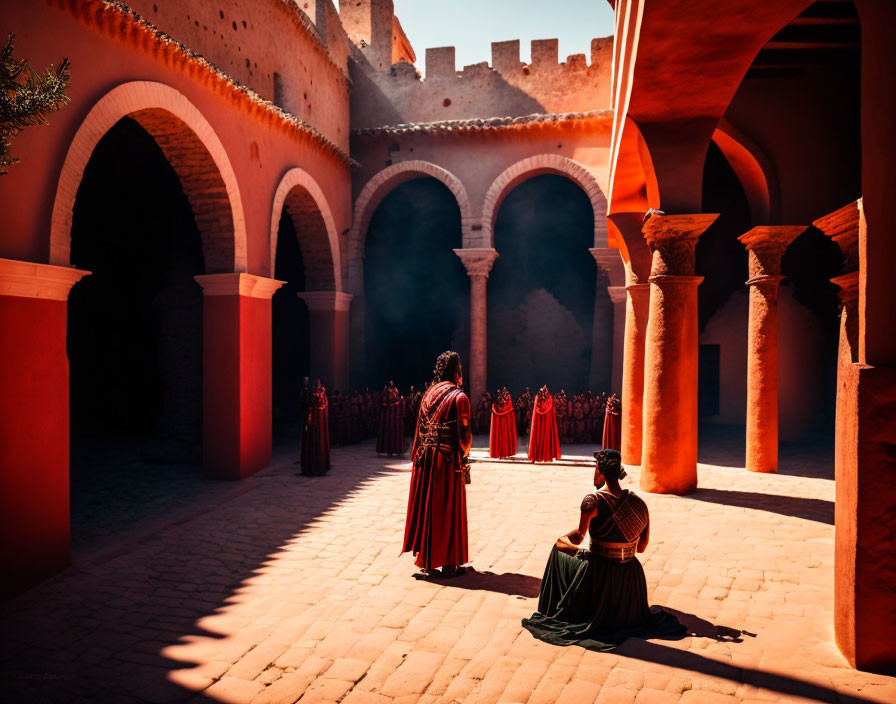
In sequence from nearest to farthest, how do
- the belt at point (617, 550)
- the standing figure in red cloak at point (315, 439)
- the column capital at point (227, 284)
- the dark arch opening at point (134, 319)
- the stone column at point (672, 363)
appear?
the belt at point (617, 550) < the stone column at point (672, 363) < the column capital at point (227, 284) < the standing figure in red cloak at point (315, 439) < the dark arch opening at point (134, 319)

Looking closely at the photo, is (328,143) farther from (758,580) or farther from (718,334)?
(758,580)

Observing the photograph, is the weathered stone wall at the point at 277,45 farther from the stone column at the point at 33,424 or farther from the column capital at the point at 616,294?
the column capital at the point at 616,294

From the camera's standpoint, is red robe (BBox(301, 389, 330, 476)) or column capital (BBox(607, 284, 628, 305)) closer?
red robe (BBox(301, 389, 330, 476))

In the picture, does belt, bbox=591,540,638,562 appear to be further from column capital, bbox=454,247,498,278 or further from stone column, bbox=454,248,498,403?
column capital, bbox=454,247,498,278

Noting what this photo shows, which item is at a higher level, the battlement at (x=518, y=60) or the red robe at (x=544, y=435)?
the battlement at (x=518, y=60)

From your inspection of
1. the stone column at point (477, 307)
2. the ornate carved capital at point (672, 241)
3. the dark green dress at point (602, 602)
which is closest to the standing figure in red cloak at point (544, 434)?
the ornate carved capital at point (672, 241)

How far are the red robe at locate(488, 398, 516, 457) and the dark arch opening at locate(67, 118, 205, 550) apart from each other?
16.3 ft

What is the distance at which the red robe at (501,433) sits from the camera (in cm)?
1104

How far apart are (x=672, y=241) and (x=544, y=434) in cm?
422

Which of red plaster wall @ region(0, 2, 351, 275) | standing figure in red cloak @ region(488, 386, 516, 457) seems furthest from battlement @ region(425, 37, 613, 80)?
standing figure in red cloak @ region(488, 386, 516, 457)

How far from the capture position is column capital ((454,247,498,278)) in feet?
48.7

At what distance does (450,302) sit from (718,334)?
6825mm

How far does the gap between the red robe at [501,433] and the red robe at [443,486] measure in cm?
576

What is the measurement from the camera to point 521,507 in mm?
7543
